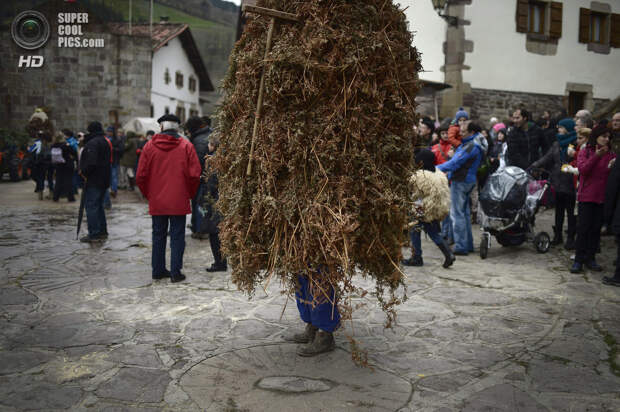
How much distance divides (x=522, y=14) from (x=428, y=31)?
146 inches

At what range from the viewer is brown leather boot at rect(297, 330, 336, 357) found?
4.00 metres

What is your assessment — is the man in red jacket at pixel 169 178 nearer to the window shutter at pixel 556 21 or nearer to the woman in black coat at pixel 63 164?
the woman in black coat at pixel 63 164

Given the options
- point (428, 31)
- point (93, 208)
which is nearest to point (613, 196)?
point (93, 208)

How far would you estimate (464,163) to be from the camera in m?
7.88

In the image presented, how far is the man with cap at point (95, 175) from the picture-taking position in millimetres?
8398

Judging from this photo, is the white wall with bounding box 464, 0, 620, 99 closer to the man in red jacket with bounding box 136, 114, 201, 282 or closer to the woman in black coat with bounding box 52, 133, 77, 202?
the woman in black coat with bounding box 52, 133, 77, 202

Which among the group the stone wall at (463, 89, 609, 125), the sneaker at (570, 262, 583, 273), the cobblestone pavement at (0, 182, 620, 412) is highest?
the stone wall at (463, 89, 609, 125)

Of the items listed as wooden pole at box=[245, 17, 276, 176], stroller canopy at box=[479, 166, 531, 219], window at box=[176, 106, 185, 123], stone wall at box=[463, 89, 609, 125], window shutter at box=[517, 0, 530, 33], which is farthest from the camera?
window at box=[176, 106, 185, 123]

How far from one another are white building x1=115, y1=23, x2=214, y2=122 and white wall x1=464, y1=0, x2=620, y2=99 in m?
16.8

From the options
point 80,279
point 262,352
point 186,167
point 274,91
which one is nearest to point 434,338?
point 262,352

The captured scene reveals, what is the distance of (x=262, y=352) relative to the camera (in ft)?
13.4

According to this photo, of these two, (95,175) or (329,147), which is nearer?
(329,147)

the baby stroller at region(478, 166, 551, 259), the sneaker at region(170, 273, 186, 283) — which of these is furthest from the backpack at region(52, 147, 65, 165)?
the baby stroller at region(478, 166, 551, 259)

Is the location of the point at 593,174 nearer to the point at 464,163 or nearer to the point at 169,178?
the point at 464,163
